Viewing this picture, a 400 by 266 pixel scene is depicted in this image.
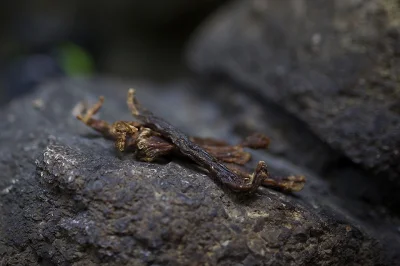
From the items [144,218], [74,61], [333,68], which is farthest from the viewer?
[74,61]

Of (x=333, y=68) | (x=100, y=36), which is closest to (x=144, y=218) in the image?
(x=333, y=68)

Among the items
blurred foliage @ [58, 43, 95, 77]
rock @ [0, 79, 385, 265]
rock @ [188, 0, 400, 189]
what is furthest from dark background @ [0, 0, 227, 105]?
rock @ [0, 79, 385, 265]

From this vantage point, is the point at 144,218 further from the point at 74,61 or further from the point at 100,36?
the point at 100,36

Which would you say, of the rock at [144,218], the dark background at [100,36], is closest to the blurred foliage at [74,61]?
the dark background at [100,36]

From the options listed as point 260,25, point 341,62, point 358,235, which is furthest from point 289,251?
point 260,25

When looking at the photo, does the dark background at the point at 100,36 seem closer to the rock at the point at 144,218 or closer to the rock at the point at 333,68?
the rock at the point at 333,68

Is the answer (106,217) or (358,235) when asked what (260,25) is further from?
(106,217)
